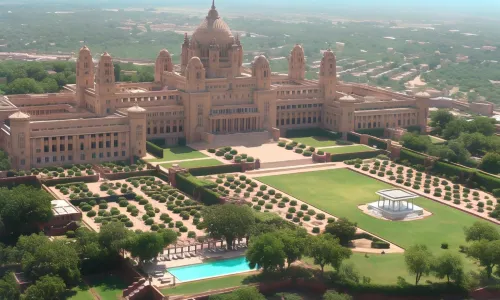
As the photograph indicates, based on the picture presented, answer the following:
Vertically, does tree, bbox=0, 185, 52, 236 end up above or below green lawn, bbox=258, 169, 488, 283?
above

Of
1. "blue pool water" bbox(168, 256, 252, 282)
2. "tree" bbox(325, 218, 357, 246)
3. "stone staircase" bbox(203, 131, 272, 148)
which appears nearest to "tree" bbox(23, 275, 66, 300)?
"blue pool water" bbox(168, 256, 252, 282)

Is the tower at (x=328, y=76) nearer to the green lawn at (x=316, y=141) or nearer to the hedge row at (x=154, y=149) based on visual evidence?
the green lawn at (x=316, y=141)

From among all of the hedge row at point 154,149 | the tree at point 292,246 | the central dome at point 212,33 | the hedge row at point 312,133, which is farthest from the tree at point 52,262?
the central dome at point 212,33

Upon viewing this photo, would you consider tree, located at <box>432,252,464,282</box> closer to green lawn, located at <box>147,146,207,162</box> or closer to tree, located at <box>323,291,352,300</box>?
tree, located at <box>323,291,352,300</box>

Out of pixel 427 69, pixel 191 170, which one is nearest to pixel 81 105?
pixel 191 170

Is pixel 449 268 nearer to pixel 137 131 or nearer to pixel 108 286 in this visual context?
pixel 108 286


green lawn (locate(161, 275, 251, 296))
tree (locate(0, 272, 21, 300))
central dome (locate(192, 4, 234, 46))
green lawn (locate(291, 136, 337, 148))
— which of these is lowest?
green lawn (locate(161, 275, 251, 296))

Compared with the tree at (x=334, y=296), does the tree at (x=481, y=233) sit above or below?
above
